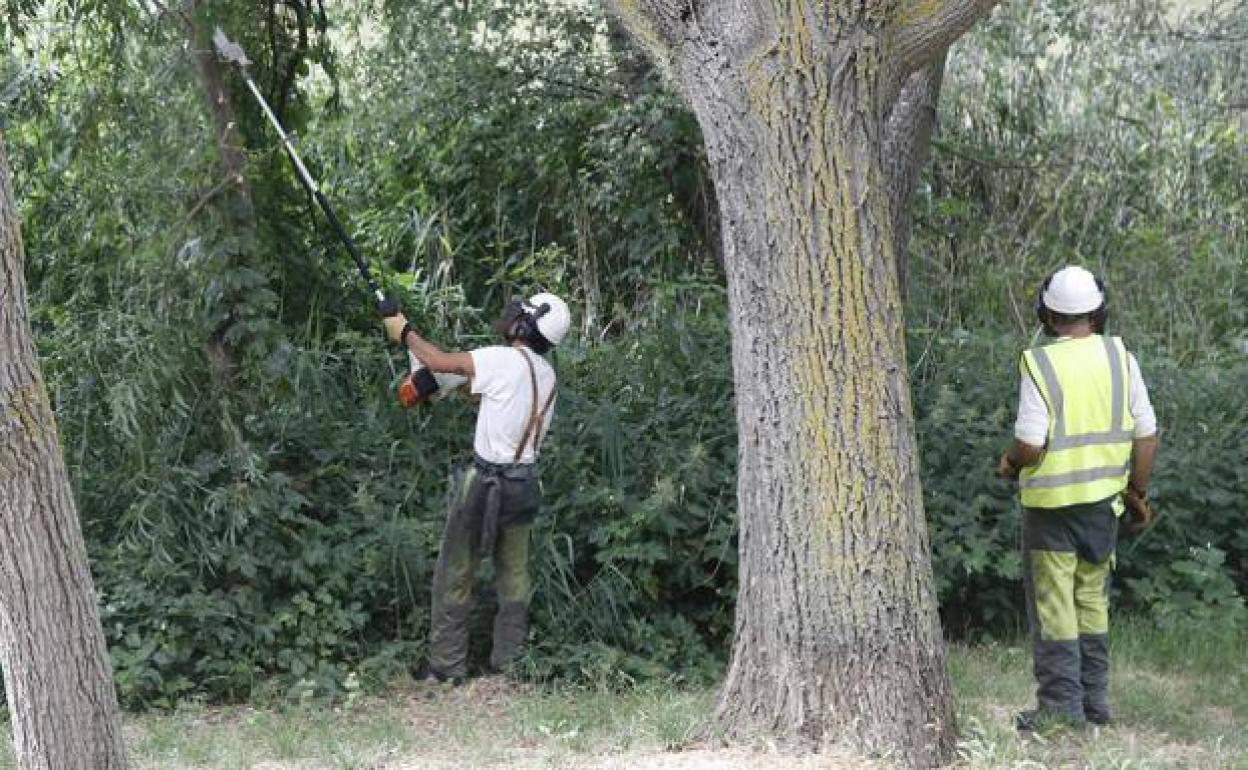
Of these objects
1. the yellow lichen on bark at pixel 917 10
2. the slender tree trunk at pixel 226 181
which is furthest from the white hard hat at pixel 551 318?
the yellow lichen on bark at pixel 917 10

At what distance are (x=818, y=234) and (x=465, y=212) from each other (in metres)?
6.01

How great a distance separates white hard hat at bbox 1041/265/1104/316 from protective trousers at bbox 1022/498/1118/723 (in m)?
0.73

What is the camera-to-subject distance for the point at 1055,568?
249 inches

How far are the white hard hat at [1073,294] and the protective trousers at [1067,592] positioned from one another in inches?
28.6

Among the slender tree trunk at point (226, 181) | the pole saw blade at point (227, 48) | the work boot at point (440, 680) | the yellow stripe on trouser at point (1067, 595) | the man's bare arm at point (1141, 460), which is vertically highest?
the pole saw blade at point (227, 48)

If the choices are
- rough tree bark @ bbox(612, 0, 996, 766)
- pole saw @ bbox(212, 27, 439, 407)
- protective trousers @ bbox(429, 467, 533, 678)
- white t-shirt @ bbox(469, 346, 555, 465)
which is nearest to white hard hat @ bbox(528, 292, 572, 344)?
white t-shirt @ bbox(469, 346, 555, 465)

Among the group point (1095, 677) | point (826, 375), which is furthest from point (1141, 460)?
point (826, 375)

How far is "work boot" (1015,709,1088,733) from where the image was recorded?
6.33 meters

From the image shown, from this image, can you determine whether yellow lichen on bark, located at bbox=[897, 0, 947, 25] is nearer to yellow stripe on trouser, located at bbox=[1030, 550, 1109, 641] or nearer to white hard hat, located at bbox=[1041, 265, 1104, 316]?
white hard hat, located at bbox=[1041, 265, 1104, 316]

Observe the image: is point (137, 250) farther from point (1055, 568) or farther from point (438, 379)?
point (1055, 568)

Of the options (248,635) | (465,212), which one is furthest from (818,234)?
(465,212)

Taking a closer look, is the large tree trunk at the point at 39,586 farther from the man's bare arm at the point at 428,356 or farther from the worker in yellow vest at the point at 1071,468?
the worker in yellow vest at the point at 1071,468

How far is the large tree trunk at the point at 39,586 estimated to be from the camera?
4758 millimetres

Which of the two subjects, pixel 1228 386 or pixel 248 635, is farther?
pixel 1228 386
